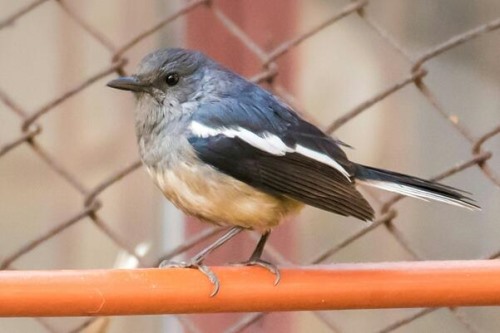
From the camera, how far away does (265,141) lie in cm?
136

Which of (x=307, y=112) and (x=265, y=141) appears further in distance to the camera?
(x=307, y=112)

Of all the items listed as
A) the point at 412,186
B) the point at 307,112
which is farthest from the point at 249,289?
the point at 307,112

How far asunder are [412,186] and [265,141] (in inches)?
8.0

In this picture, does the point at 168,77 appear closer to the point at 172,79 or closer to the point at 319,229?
the point at 172,79

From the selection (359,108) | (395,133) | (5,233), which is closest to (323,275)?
(359,108)

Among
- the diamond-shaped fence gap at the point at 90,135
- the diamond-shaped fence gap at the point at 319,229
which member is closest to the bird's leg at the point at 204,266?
the diamond-shaped fence gap at the point at 319,229

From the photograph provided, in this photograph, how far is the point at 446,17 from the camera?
178 cm

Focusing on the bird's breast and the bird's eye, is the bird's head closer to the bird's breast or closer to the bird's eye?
the bird's eye

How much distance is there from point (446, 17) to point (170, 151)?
0.65 meters

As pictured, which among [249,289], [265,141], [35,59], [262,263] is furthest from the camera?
[35,59]

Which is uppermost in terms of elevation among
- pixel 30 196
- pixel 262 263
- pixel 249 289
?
pixel 30 196

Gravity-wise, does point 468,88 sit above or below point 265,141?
above

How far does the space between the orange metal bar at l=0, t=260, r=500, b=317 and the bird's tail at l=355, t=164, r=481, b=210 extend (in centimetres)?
27

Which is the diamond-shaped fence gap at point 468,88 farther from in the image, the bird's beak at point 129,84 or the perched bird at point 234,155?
the bird's beak at point 129,84
